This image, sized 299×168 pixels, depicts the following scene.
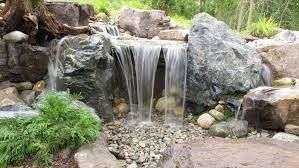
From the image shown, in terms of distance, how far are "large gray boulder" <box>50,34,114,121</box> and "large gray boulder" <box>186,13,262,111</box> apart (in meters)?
1.64

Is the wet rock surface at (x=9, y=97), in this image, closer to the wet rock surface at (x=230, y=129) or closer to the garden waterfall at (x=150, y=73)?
the garden waterfall at (x=150, y=73)

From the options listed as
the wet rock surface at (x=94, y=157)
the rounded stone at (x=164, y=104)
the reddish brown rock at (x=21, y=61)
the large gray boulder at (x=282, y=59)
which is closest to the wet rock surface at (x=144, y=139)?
the rounded stone at (x=164, y=104)

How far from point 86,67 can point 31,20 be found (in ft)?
3.58

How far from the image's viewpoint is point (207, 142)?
A: 4.09 metres

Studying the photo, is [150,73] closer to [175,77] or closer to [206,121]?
[175,77]

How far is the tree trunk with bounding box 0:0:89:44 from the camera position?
238 inches

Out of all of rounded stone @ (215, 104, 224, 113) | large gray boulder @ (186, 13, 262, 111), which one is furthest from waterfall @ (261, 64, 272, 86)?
rounded stone @ (215, 104, 224, 113)

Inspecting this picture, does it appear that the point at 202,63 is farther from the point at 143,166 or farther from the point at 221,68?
the point at 143,166

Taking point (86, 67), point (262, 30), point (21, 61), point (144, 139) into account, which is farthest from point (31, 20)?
point (262, 30)

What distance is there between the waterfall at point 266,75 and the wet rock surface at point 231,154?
12.0 feet

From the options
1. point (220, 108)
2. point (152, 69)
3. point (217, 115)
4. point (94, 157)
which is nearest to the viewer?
point (94, 157)

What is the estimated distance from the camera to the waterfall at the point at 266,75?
770 centimetres

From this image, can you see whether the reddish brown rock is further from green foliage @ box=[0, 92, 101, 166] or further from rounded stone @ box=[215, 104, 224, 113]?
rounded stone @ box=[215, 104, 224, 113]

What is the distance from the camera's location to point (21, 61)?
6.61 metres
